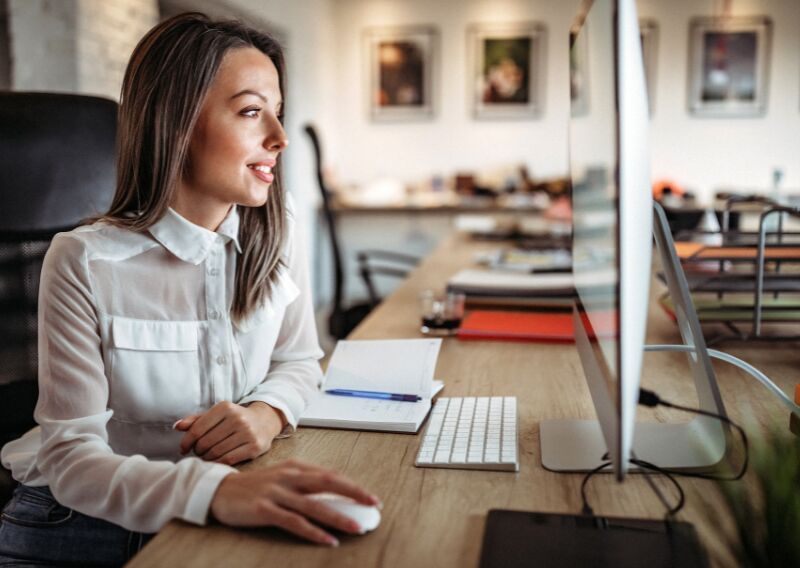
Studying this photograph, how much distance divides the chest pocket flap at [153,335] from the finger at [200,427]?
178 mm

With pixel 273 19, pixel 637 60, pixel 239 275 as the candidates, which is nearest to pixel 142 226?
pixel 239 275

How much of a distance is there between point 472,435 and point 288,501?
0.34m

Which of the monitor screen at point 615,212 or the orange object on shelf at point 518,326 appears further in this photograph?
the orange object on shelf at point 518,326

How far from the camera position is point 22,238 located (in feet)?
4.41

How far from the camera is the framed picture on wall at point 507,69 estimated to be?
19.5 ft

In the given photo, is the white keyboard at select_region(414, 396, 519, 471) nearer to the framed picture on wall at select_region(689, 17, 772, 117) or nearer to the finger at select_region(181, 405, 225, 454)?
the finger at select_region(181, 405, 225, 454)

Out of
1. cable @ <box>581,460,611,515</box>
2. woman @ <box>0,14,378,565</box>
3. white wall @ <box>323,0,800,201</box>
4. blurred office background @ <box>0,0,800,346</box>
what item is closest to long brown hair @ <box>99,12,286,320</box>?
woman @ <box>0,14,378,565</box>

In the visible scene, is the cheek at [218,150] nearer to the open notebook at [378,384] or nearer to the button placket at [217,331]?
the button placket at [217,331]

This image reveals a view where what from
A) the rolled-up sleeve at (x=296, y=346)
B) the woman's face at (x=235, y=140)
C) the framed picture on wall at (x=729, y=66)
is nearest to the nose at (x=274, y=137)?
the woman's face at (x=235, y=140)

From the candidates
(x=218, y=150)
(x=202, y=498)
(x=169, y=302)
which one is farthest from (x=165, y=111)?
(x=202, y=498)

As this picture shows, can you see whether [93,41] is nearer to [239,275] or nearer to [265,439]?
[239,275]

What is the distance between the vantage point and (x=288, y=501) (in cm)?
73

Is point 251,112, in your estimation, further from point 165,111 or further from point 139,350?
point 139,350

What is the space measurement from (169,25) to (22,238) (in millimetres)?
514
